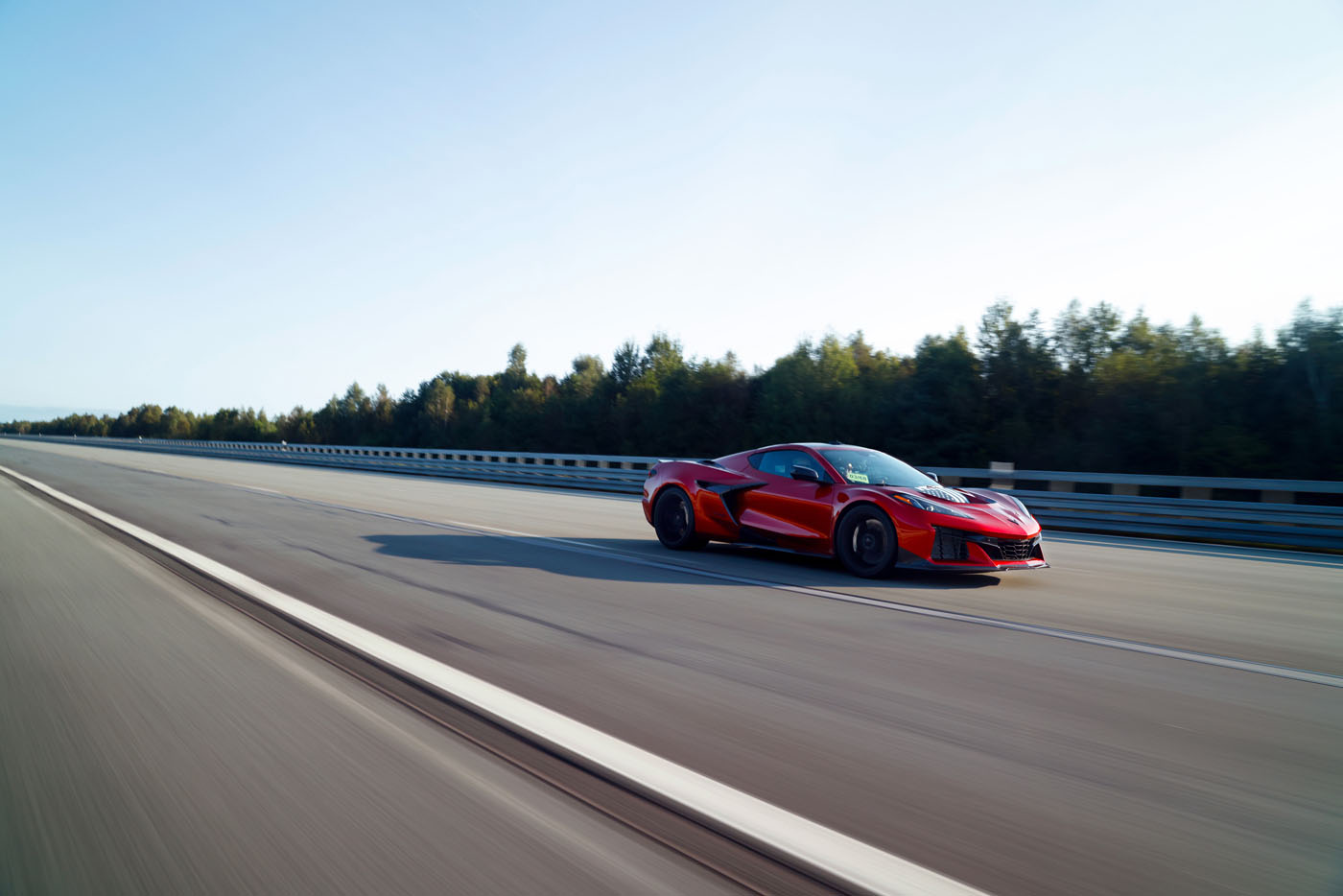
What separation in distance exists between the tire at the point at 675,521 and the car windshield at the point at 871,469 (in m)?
1.74

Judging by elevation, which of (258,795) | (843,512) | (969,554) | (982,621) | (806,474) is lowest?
(258,795)

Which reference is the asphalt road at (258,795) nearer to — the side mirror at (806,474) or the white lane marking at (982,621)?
the white lane marking at (982,621)

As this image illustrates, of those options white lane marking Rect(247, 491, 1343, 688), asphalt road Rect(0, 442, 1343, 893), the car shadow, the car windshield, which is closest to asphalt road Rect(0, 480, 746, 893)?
asphalt road Rect(0, 442, 1343, 893)

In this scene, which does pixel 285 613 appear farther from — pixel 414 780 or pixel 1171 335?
pixel 1171 335

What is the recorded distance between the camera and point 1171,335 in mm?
26297

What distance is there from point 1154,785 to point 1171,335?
1068 inches

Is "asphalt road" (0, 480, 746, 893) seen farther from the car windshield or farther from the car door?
the car windshield

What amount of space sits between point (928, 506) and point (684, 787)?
16.9 ft

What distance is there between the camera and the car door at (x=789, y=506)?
331 inches

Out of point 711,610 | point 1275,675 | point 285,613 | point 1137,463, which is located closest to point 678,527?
point 711,610

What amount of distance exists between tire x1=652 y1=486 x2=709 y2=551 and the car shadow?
12 cm

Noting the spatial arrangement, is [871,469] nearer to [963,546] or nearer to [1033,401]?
[963,546]

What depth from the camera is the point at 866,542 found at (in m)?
8.02

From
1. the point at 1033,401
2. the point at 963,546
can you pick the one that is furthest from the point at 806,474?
the point at 1033,401
